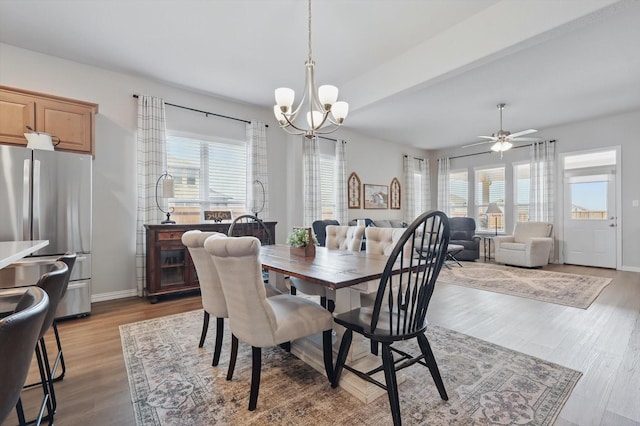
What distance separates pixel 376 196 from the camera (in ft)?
24.1

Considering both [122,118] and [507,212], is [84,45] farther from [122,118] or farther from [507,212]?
[507,212]

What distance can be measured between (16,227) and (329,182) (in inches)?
187

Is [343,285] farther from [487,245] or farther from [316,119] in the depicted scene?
[487,245]

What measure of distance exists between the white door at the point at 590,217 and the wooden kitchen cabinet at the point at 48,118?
8.34 metres

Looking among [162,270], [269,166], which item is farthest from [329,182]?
[162,270]

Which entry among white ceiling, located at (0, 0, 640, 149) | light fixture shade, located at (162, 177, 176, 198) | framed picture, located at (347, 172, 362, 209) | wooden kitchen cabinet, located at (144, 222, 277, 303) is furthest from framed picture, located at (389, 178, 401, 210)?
light fixture shade, located at (162, 177, 176, 198)

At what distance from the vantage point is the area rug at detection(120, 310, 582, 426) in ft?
5.32

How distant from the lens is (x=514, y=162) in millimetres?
7191

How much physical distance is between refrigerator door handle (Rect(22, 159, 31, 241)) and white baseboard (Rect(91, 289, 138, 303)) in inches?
48.3

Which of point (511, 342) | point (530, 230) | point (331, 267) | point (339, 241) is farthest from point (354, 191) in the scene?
point (331, 267)

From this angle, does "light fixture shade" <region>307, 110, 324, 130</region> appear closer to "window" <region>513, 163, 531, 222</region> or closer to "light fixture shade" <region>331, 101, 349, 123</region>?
"light fixture shade" <region>331, 101, 349, 123</region>

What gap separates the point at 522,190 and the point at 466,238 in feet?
5.92

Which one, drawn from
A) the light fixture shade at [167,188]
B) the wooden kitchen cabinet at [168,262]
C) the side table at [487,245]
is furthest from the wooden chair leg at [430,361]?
the side table at [487,245]

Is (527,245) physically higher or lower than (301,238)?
lower
